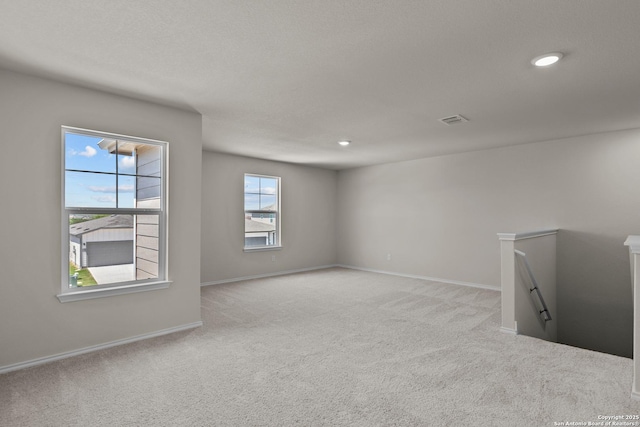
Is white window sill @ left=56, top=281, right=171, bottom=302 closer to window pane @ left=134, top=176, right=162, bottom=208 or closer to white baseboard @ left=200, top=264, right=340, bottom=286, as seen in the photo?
window pane @ left=134, top=176, right=162, bottom=208

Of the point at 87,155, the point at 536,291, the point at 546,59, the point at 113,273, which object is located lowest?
the point at 536,291

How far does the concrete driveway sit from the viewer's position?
3191 mm

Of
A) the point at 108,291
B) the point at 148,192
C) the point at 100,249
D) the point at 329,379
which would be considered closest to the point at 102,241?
the point at 100,249

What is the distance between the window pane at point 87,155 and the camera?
305cm

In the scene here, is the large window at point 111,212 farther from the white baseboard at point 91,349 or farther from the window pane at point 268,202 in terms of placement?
the window pane at point 268,202

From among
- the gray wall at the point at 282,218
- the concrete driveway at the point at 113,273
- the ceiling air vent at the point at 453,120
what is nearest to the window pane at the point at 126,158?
the concrete driveway at the point at 113,273

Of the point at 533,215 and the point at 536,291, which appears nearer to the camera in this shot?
the point at 536,291

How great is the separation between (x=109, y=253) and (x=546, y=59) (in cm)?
415

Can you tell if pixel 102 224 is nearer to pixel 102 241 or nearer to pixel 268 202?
pixel 102 241

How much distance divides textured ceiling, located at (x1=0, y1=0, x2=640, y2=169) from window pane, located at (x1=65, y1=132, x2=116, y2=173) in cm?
52

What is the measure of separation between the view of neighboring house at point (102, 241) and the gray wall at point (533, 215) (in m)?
5.03

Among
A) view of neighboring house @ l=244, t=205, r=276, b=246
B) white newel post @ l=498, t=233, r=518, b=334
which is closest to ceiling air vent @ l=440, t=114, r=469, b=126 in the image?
white newel post @ l=498, t=233, r=518, b=334

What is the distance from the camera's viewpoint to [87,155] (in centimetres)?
315

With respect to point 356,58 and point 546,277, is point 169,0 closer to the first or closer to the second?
point 356,58
